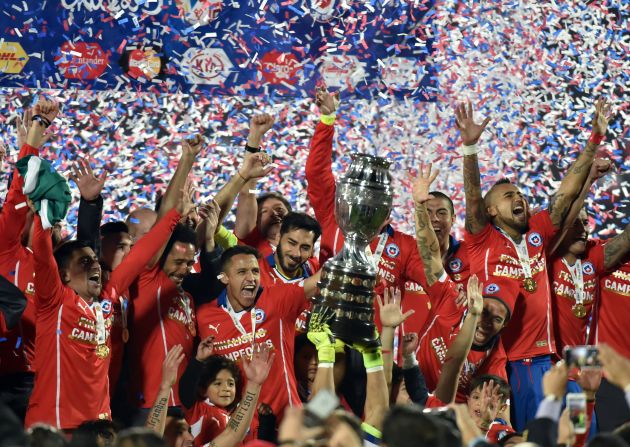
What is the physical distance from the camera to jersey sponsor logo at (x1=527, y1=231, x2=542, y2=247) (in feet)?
20.9

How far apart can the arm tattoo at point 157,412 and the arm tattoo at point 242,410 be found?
33cm

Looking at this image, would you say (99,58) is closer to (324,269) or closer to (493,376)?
(493,376)

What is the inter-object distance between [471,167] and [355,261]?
225cm

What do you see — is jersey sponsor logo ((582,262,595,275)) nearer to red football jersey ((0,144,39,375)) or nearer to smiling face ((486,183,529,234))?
smiling face ((486,183,529,234))

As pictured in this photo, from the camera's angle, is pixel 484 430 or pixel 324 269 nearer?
pixel 324 269

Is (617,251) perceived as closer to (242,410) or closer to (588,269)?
(588,269)

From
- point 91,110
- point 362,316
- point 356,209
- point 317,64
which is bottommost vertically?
point 362,316

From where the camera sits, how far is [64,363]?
5.05 meters

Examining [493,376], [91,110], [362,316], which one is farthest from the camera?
[91,110]

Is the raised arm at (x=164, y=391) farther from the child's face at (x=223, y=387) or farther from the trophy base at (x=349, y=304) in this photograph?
the trophy base at (x=349, y=304)

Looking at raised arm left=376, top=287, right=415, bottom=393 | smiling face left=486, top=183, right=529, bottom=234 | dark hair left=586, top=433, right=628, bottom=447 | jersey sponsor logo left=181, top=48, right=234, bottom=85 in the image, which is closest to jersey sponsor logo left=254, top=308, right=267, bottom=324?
raised arm left=376, top=287, right=415, bottom=393

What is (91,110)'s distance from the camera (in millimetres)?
8500

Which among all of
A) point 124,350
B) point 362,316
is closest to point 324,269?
point 362,316

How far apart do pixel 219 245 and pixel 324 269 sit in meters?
2.20
